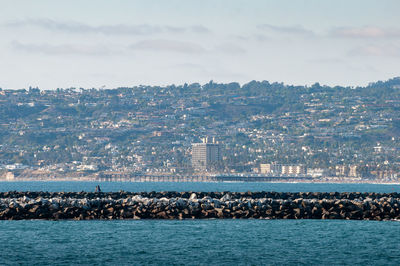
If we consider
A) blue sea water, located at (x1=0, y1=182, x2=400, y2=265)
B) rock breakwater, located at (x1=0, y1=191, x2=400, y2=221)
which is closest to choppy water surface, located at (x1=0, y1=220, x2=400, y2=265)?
blue sea water, located at (x1=0, y1=182, x2=400, y2=265)

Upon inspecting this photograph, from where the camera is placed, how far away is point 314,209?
202 feet

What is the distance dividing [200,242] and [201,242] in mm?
65

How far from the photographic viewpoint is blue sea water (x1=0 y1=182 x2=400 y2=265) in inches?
1687

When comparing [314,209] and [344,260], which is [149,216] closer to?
[314,209]

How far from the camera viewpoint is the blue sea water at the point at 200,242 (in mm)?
42844

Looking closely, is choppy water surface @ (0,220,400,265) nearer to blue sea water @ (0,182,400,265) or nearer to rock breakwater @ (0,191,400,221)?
blue sea water @ (0,182,400,265)

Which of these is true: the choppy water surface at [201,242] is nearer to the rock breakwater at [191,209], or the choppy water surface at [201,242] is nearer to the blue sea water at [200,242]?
the blue sea water at [200,242]

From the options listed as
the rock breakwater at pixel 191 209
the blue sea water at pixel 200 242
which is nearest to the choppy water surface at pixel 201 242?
the blue sea water at pixel 200 242

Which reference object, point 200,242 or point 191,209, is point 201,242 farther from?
point 191,209

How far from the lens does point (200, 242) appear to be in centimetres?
4859

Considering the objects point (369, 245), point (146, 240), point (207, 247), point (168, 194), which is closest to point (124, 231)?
point (146, 240)

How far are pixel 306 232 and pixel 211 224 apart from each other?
22.5 ft

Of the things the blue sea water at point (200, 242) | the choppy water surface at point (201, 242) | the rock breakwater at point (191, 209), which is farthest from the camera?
the rock breakwater at point (191, 209)

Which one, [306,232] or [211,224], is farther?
[211,224]
